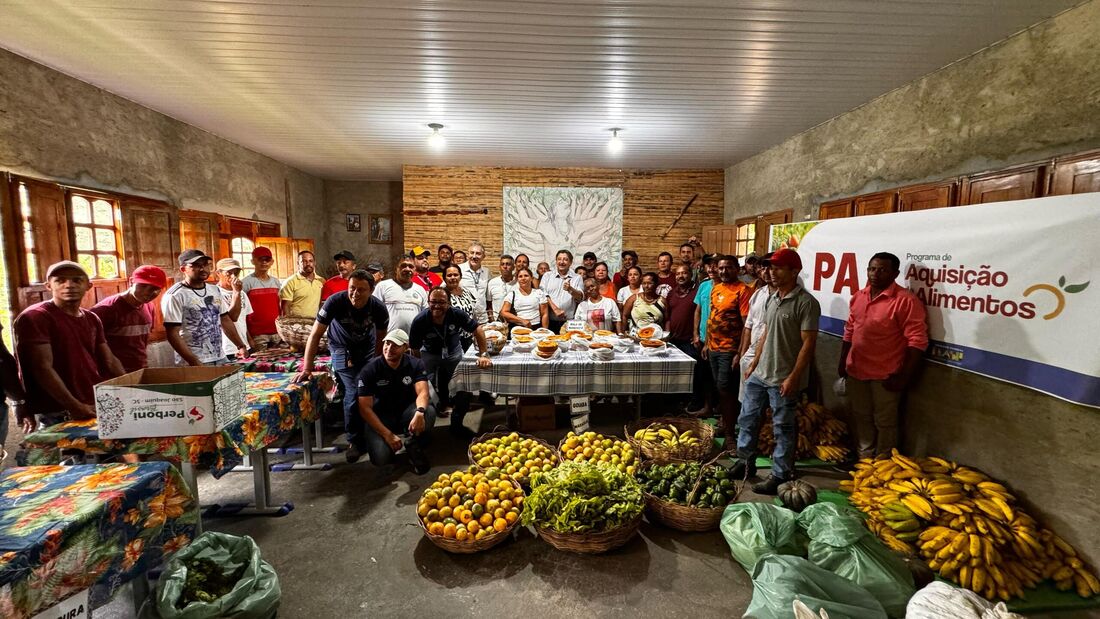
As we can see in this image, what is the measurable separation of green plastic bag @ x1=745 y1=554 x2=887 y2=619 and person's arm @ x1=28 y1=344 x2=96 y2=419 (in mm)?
4075

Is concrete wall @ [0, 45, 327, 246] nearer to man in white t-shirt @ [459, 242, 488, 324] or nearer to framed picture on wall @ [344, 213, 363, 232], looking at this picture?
framed picture on wall @ [344, 213, 363, 232]

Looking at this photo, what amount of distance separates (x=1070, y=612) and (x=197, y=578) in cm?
467

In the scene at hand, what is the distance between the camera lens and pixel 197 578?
2098 mm

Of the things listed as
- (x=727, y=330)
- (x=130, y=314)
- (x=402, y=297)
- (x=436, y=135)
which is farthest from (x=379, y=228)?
(x=727, y=330)

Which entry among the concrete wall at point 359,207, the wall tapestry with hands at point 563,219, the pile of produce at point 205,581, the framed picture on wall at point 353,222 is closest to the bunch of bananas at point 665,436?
the pile of produce at point 205,581

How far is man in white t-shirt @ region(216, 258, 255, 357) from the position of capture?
468 cm

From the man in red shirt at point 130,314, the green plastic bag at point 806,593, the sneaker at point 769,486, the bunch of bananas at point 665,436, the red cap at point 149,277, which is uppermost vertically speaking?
the red cap at point 149,277

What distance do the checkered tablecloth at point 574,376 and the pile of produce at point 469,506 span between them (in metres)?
1.09

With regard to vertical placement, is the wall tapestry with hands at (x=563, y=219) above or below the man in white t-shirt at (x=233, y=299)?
above

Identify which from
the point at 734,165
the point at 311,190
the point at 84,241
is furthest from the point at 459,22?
the point at 311,190

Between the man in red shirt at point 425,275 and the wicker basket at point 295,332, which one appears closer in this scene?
the wicker basket at point 295,332

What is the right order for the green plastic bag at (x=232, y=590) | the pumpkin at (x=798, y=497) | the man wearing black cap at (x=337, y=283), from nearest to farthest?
1. the green plastic bag at (x=232, y=590)
2. the pumpkin at (x=798, y=497)
3. the man wearing black cap at (x=337, y=283)

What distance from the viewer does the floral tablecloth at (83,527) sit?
142 centimetres

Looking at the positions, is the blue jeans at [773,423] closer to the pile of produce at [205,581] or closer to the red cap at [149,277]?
the pile of produce at [205,581]
